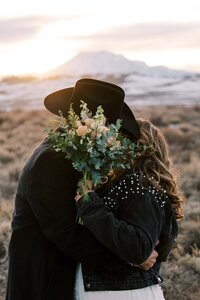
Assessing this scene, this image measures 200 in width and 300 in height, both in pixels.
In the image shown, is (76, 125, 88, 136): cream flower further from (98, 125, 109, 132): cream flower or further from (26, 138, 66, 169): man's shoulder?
(26, 138, 66, 169): man's shoulder

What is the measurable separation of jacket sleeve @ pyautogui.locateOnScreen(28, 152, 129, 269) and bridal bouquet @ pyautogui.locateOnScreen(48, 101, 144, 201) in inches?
4.9

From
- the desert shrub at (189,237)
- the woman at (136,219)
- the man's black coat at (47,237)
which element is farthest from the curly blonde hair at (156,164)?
the desert shrub at (189,237)

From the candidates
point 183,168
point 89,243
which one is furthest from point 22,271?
point 183,168

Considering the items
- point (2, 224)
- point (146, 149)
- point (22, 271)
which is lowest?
point (2, 224)

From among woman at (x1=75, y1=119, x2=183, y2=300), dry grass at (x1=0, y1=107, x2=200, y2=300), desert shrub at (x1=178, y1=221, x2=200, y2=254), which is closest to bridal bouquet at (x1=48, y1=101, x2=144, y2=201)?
woman at (x1=75, y1=119, x2=183, y2=300)

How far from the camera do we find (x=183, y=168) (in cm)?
1544

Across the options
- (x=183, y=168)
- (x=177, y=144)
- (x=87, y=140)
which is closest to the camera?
(x=87, y=140)

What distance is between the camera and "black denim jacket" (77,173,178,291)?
10.9 feet

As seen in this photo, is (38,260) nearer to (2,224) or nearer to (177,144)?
(2,224)

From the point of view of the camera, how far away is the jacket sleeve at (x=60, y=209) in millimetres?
3494

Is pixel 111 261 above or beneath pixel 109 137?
beneath

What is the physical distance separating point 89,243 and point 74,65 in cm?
11535

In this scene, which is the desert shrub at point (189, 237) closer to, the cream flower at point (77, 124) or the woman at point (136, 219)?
the woman at point (136, 219)

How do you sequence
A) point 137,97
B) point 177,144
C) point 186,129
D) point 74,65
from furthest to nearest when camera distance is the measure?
point 74,65, point 137,97, point 186,129, point 177,144
